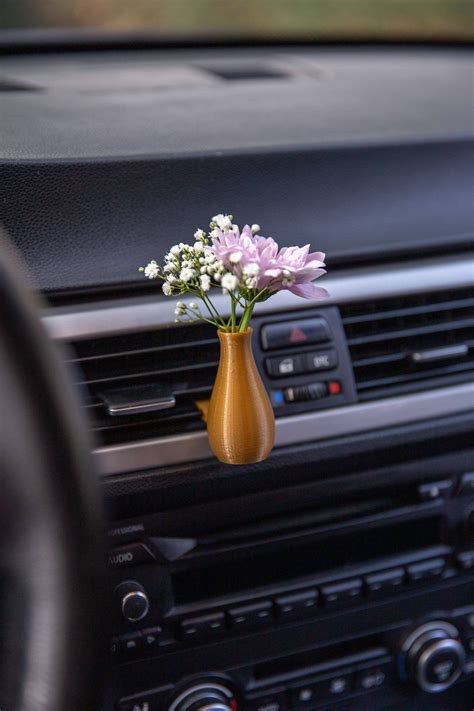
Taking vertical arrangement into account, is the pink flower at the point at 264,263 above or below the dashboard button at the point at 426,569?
above

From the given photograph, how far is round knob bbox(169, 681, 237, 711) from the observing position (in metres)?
1.14

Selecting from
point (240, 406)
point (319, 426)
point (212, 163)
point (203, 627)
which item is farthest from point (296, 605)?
point (212, 163)

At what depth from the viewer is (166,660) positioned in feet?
3.67

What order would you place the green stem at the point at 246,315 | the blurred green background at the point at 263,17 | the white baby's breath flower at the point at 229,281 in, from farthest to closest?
the blurred green background at the point at 263,17 < the green stem at the point at 246,315 < the white baby's breath flower at the point at 229,281

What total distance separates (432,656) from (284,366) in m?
0.46

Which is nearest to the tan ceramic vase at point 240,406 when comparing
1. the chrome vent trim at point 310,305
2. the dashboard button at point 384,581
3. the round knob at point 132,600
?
the chrome vent trim at point 310,305

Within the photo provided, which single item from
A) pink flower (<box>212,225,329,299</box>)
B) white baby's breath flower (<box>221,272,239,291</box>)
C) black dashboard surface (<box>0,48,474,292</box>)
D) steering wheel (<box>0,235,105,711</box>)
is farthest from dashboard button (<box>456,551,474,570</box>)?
steering wheel (<box>0,235,105,711</box>)

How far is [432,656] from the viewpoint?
1254 millimetres

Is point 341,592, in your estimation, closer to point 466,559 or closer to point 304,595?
point 304,595

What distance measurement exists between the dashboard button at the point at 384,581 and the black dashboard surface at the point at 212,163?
1.32 feet

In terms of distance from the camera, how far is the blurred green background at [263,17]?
1472mm

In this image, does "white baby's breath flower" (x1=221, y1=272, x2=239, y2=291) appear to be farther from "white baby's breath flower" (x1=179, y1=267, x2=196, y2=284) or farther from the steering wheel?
the steering wheel

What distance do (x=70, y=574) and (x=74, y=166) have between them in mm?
607

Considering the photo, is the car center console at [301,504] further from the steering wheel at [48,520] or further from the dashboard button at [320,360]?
the steering wheel at [48,520]
